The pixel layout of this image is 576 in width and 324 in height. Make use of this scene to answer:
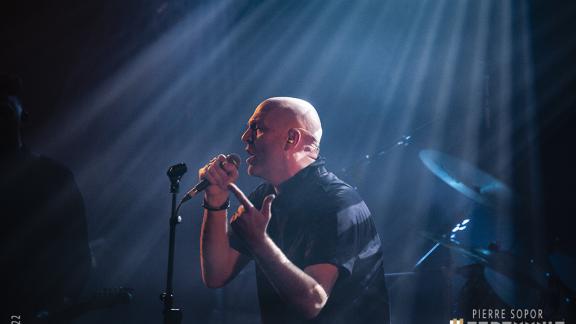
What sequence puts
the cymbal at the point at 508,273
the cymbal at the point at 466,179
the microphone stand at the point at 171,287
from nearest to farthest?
the microphone stand at the point at 171,287 → the cymbal at the point at 508,273 → the cymbal at the point at 466,179

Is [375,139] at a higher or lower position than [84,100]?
lower

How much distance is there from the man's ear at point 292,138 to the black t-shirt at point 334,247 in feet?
0.55

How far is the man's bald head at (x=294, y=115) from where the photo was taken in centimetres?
241

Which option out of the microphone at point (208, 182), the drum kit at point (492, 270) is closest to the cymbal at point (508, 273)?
the drum kit at point (492, 270)

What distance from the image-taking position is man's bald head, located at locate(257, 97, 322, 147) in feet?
7.90

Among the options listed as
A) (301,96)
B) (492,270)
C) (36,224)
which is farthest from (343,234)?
(301,96)

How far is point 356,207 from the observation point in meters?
2.11

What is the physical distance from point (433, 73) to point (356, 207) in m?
2.97

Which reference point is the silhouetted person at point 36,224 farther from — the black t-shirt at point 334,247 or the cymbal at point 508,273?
the cymbal at point 508,273

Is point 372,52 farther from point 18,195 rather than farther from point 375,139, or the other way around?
point 18,195

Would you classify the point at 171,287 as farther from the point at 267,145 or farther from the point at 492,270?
the point at 492,270

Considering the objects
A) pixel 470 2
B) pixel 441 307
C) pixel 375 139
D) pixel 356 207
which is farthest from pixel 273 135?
pixel 470 2

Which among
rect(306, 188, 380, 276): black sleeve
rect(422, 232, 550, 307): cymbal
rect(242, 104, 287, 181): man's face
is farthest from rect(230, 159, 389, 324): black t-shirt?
rect(422, 232, 550, 307): cymbal

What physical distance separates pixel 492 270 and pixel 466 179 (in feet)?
2.24
